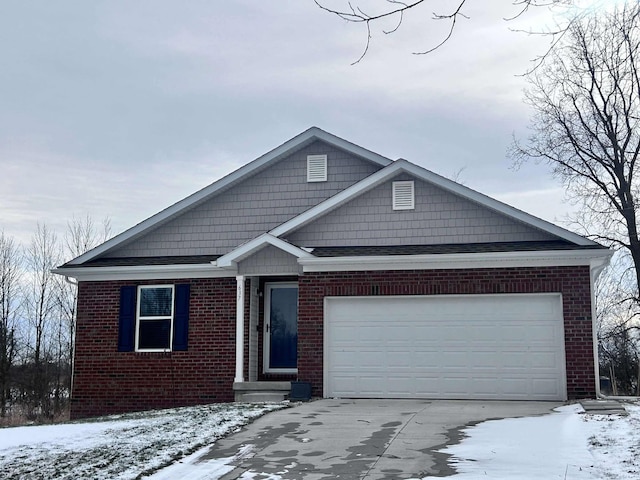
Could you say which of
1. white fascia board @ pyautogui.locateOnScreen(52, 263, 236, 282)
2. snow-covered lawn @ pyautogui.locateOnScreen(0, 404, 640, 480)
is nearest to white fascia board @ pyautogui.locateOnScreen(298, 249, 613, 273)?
white fascia board @ pyautogui.locateOnScreen(52, 263, 236, 282)

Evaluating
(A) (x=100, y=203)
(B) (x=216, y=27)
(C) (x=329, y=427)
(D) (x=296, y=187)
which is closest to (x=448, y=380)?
(C) (x=329, y=427)

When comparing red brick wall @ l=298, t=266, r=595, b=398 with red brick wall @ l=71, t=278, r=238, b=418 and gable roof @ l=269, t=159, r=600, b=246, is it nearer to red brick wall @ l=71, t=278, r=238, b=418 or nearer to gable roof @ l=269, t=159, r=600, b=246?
gable roof @ l=269, t=159, r=600, b=246

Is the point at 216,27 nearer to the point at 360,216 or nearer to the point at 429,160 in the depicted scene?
the point at 360,216

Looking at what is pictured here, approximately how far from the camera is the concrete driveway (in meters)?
8.18

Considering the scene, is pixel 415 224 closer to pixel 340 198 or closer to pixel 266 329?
pixel 340 198

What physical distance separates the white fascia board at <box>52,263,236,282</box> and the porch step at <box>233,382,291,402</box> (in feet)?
8.06

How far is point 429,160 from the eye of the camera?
32.6 metres

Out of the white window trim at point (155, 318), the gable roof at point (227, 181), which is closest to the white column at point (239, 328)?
the white window trim at point (155, 318)

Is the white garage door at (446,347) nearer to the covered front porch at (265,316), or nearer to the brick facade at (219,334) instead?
the brick facade at (219,334)

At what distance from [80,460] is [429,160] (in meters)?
25.8

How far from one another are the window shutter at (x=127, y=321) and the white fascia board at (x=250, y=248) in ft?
7.42

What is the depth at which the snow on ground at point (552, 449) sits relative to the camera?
7.62 metres

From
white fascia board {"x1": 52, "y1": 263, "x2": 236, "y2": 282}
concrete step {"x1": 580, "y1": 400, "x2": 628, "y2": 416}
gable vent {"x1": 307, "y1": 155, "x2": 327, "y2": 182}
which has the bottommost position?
concrete step {"x1": 580, "y1": 400, "x2": 628, "y2": 416}

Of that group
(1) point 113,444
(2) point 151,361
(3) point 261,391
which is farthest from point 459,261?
(1) point 113,444
